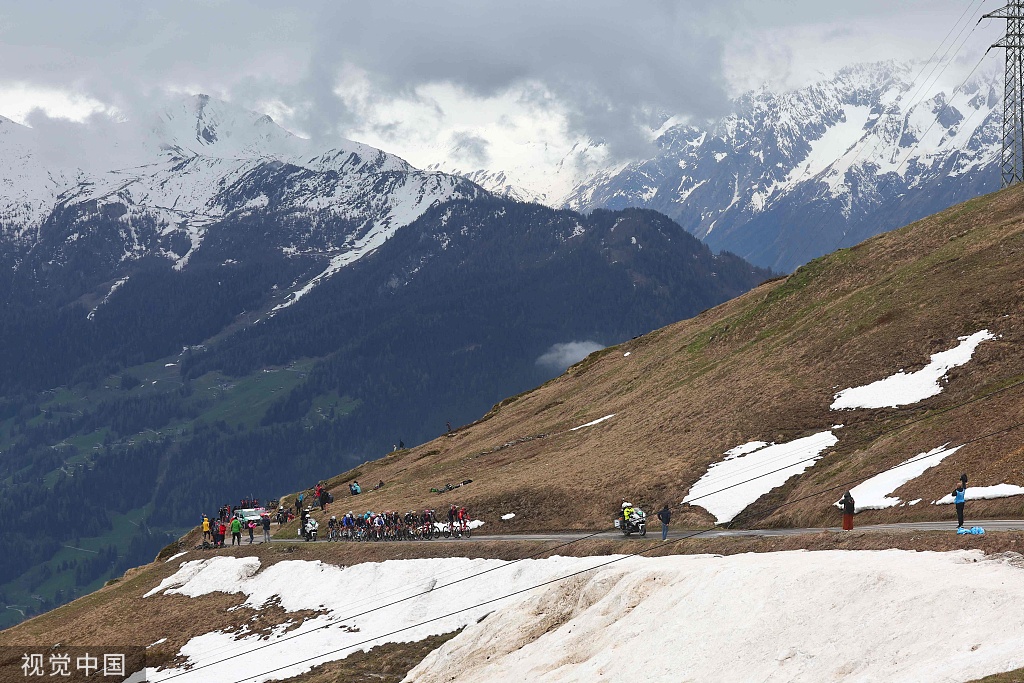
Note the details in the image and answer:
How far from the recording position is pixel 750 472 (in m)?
61.7

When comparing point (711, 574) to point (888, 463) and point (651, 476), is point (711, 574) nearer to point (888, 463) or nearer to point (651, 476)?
point (888, 463)

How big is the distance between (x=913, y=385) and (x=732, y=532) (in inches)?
802

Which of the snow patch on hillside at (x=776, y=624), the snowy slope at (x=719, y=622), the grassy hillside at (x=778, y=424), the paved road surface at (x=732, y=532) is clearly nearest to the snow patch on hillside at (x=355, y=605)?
the snowy slope at (x=719, y=622)

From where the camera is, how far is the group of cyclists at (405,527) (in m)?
68.7

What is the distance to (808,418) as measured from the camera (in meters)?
67.5

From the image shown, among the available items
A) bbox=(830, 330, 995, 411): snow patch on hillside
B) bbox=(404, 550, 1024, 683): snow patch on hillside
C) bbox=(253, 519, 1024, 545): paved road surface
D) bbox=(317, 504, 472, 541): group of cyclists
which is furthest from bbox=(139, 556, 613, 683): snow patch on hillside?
bbox=(830, 330, 995, 411): snow patch on hillside

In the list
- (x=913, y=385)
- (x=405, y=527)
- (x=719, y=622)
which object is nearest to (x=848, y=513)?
(x=719, y=622)

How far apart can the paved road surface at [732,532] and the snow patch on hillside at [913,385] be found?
1712 centimetres

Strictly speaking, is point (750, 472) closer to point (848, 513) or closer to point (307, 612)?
point (848, 513)

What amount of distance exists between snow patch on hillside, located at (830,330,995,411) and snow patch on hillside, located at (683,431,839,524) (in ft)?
14.3

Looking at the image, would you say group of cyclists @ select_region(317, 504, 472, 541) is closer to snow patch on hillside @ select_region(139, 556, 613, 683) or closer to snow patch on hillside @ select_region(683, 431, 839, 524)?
snow patch on hillside @ select_region(139, 556, 613, 683)

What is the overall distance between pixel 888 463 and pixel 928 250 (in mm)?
40480

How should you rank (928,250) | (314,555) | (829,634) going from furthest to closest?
1. (928,250)
2. (314,555)
3. (829,634)

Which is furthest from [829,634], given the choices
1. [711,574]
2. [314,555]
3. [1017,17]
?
[1017,17]
